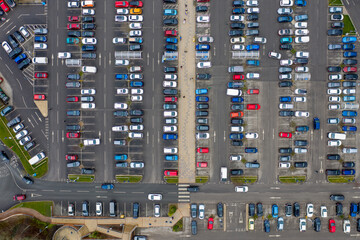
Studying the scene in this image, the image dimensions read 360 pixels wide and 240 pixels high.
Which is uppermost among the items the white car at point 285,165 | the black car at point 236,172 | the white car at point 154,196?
the white car at point 285,165

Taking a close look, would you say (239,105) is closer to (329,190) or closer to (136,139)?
(136,139)

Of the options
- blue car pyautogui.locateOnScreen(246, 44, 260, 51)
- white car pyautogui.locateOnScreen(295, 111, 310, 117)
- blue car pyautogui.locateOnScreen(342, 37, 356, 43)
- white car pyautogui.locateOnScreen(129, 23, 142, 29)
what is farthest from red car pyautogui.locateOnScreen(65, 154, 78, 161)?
blue car pyautogui.locateOnScreen(342, 37, 356, 43)

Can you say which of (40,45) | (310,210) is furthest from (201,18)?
(310,210)

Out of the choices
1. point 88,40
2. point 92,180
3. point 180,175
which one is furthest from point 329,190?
point 88,40

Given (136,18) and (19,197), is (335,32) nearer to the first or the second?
(136,18)

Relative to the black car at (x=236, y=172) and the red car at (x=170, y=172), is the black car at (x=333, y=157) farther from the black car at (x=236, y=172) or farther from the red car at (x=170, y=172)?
the red car at (x=170, y=172)

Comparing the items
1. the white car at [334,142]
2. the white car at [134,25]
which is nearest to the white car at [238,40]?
the white car at [134,25]

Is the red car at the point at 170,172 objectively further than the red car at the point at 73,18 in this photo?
Yes
